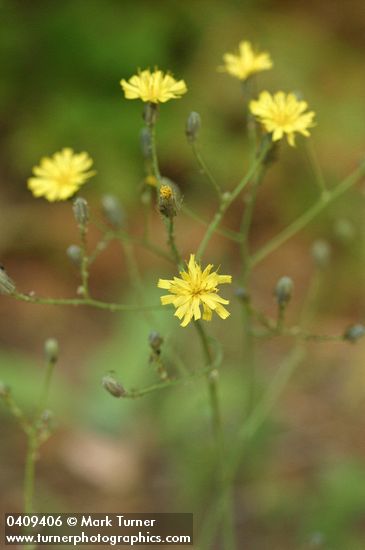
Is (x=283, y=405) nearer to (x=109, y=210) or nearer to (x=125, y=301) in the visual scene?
(x=125, y=301)

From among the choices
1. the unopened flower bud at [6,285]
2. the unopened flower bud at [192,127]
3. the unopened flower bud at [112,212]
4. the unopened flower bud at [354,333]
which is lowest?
the unopened flower bud at [6,285]

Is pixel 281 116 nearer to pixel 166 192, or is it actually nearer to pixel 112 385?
pixel 166 192

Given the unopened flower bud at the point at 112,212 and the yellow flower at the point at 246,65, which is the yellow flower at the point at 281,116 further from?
the unopened flower bud at the point at 112,212

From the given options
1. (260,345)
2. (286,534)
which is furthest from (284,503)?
(260,345)

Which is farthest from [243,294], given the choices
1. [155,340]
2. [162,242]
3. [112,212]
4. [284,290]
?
[162,242]

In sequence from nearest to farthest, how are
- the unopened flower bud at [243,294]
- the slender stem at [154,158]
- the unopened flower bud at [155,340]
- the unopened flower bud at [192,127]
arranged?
1. the slender stem at [154,158]
2. the unopened flower bud at [155,340]
3. the unopened flower bud at [192,127]
4. the unopened flower bud at [243,294]

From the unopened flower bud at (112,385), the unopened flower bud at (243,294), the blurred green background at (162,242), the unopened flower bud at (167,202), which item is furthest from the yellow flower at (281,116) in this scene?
the blurred green background at (162,242)

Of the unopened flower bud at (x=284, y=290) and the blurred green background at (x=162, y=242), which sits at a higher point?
the blurred green background at (x=162, y=242)
